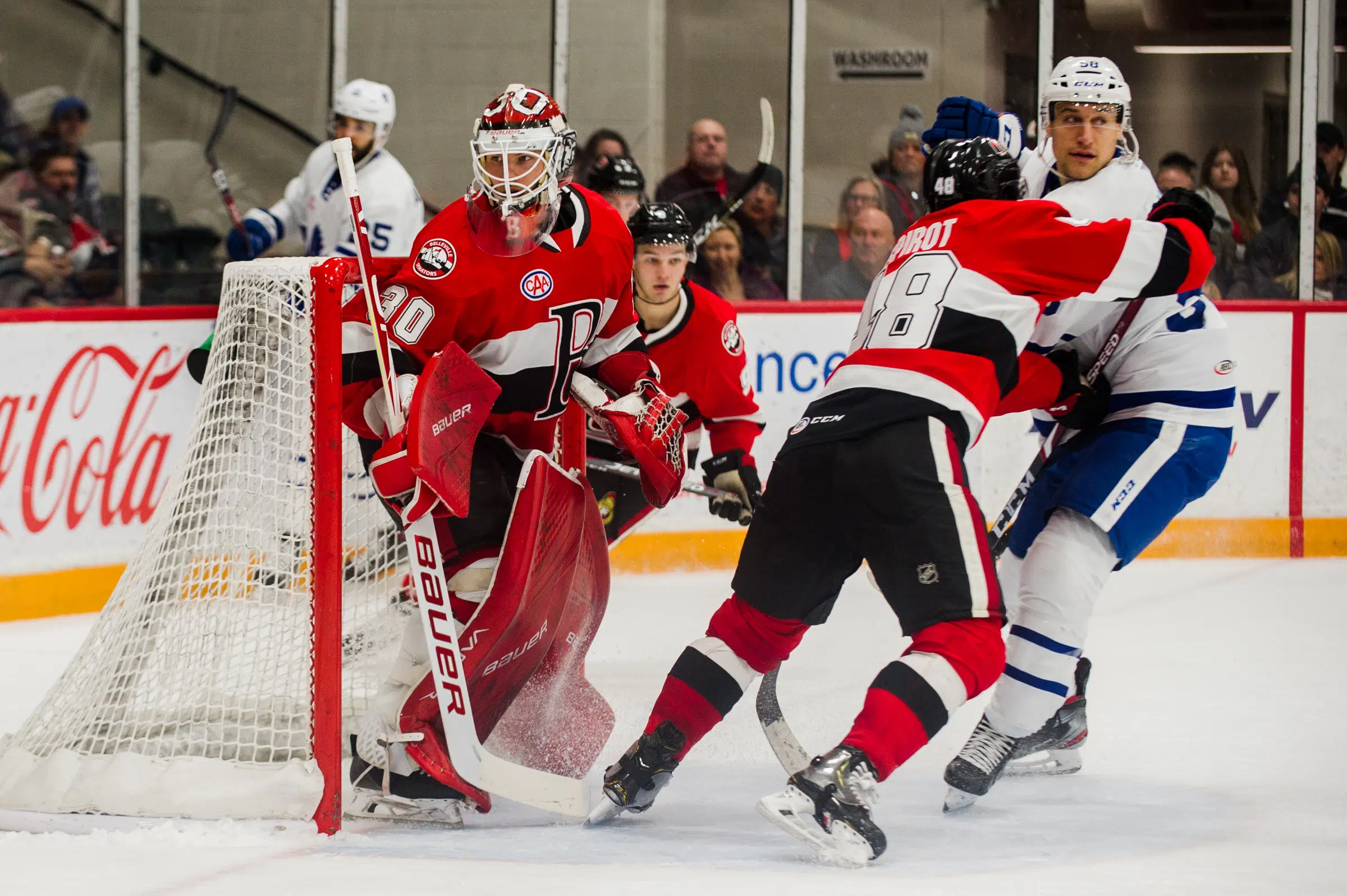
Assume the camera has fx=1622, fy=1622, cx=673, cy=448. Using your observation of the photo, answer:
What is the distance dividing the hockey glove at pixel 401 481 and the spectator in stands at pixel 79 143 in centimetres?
296

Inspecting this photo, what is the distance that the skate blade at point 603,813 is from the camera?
2477 mm

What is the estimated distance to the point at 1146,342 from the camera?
9.38 feet

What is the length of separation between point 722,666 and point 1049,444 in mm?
934

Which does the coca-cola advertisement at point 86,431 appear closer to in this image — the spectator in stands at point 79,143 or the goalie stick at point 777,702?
the spectator in stands at point 79,143

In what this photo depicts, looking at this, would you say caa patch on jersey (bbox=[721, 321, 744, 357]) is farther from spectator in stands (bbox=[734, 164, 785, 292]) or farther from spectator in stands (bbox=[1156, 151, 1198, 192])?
spectator in stands (bbox=[1156, 151, 1198, 192])

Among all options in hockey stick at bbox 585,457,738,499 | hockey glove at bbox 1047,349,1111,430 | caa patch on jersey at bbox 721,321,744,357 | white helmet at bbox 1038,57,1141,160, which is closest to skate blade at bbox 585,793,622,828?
hockey glove at bbox 1047,349,1111,430

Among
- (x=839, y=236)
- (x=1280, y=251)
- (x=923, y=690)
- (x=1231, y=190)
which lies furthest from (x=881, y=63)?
(x=923, y=690)

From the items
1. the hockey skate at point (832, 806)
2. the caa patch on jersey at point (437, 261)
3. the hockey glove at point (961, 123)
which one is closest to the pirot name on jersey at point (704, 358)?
the hockey glove at point (961, 123)

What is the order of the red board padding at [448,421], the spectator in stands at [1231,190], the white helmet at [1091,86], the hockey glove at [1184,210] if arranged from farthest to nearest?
1. the spectator in stands at [1231,190]
2. the white helmet at [1091,86]
3. the hockey glove at [1184,210]
4. the red board padding at [448,421]

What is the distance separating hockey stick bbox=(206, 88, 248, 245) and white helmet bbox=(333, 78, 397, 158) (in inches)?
19.2

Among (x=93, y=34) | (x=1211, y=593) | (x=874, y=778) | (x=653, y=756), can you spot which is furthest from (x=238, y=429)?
(x=1211, y=593)

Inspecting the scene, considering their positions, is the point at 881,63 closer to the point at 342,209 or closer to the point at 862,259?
the point at 862,259

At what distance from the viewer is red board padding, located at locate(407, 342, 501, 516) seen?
7.57 ft

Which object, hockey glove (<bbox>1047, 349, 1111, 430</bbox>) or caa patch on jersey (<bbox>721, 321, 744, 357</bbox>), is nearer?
hockey glove (<bbox>1047, 349, 1111, 430</bbox>)
